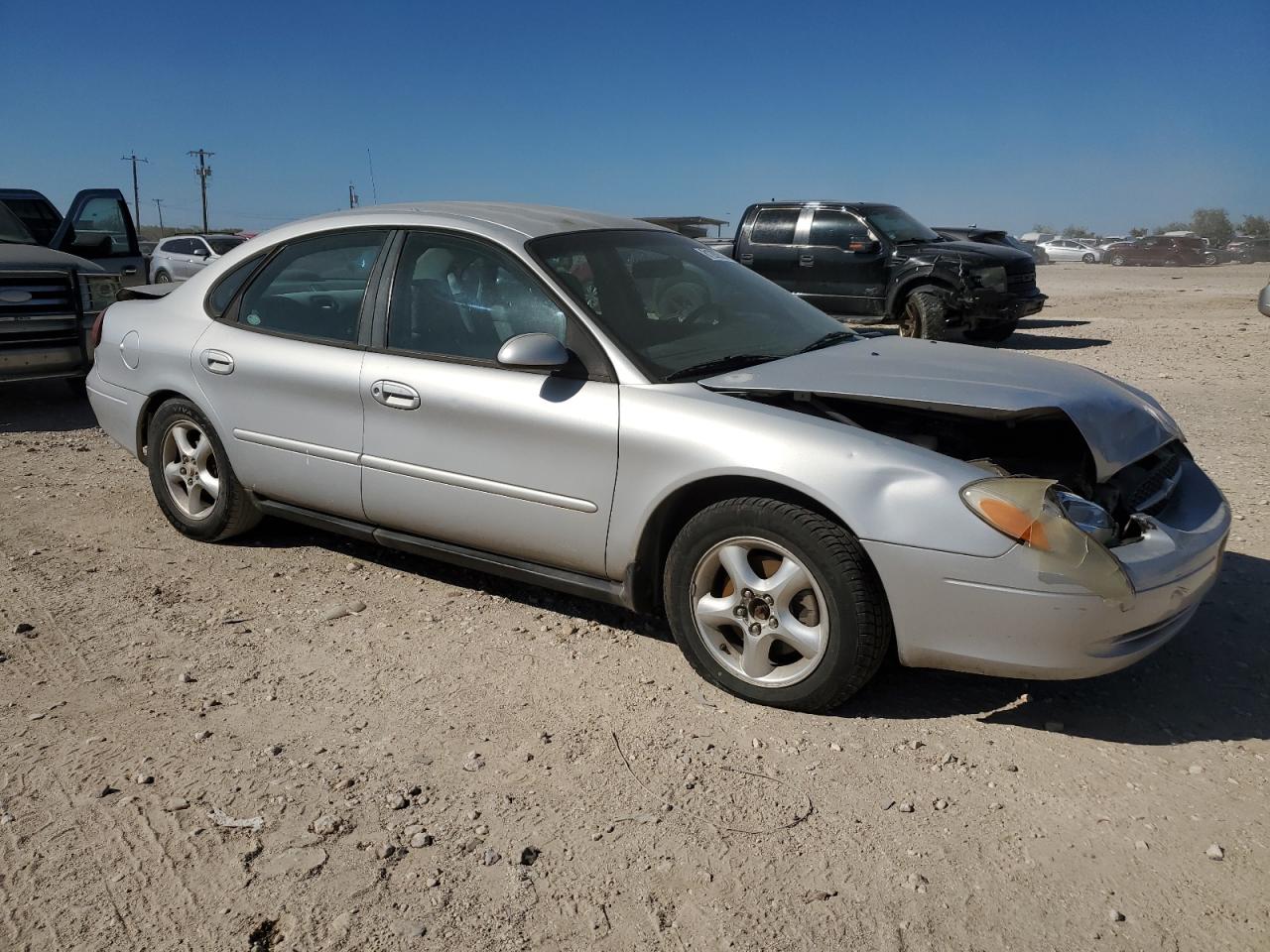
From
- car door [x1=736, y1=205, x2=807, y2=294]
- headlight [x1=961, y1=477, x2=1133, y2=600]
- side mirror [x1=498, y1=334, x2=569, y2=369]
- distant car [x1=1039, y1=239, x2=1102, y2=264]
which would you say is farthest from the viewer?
distant car [x1=1039, y1=239, x2=1102, y2=264]

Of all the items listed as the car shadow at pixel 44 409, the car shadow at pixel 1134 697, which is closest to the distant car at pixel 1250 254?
the car shadow at pixel 44 409

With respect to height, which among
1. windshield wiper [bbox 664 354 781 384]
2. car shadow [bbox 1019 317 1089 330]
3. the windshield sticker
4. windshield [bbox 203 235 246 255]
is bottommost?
windshield [bbox 203 235 246 255]

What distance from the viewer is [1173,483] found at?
3.76 metres

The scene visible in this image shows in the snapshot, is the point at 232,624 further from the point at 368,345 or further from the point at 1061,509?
the point at 1061,509

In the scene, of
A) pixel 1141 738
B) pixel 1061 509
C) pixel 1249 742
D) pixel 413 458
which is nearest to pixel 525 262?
pixel 413 458

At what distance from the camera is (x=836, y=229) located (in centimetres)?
1399

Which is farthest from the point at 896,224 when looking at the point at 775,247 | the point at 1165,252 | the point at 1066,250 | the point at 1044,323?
the point at 1066,250

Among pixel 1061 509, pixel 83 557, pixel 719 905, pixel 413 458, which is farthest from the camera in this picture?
pixel 83 557

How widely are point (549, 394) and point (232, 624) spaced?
5.40 ft

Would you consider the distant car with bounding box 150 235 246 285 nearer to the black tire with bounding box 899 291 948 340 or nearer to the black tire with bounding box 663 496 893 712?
the black tire with bounding box 899 291 948 340

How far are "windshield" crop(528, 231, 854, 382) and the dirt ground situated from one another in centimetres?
113

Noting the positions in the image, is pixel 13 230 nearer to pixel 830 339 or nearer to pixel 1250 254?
pixel 830 339

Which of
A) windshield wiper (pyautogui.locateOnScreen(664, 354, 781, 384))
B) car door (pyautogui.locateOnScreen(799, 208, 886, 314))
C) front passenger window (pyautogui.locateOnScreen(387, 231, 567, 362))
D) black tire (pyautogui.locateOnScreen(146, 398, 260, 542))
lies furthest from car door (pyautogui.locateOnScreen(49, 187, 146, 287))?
car door (pyautogui.locateOnScreen(799, 208, 886, 314))

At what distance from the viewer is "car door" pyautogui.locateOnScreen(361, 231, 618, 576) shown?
12.3ft
